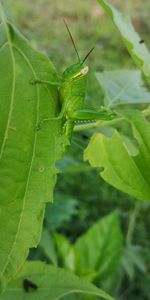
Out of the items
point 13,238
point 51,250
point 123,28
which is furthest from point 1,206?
point 51,250

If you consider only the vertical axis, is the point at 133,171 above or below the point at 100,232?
above

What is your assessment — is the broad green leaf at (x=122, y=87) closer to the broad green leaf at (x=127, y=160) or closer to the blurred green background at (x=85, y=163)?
the blurred green background at (x=85, y=163)

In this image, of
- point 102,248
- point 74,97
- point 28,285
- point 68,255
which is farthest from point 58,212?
point 74,97

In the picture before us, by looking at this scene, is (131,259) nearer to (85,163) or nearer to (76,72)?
(85,163)

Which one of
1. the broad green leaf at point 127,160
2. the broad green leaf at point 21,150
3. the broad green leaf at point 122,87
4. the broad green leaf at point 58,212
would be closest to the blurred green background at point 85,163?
the broad green leaf at point 58,212

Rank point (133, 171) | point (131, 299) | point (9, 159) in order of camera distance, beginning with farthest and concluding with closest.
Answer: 1. point (131, 299)
2. point (133, 171)
3. point (9, 159)

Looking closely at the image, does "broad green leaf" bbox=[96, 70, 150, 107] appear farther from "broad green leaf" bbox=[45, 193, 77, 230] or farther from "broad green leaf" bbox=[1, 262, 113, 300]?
"broad green leaf" bbox=[45, 193, 77, 230]

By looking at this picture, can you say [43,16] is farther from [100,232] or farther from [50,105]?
[50,105]
